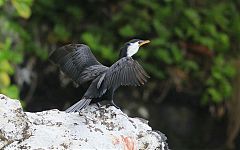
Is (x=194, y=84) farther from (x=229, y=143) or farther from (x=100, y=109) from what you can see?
(x=100, y=109)

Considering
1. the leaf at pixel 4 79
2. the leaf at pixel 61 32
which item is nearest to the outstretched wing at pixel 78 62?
the leaf at pixel 4 79

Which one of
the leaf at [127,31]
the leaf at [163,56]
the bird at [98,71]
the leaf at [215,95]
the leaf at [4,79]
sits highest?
the bird at [98,71]

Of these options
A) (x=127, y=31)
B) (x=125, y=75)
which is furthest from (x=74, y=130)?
(x=127, y=31)

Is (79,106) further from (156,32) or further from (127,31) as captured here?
(156,32)

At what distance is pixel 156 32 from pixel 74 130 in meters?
3.67

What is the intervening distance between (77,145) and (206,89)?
3799 millimetres

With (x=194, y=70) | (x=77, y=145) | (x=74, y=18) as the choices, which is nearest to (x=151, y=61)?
(x=194, y=70)

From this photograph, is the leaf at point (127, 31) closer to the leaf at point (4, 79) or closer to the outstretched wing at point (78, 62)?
the leaf at point (4, 79)

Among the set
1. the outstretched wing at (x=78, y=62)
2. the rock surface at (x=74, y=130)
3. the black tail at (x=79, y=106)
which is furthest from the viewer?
the outstretched wing at (x=78, y=62)

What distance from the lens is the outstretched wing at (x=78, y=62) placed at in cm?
274

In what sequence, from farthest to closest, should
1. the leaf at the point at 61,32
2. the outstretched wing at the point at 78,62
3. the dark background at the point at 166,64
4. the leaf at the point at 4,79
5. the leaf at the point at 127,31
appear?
the leaf at the point at 61,32 → the dark background at the point at 166,64 → the leaf at the point at 127,31 → the leaf at the point at 4,79 → the outstretched wing at the point at 78,62

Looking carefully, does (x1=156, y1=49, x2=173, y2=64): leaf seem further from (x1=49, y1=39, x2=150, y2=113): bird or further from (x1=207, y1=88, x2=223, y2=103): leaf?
(x1=49, y1=39, x2=150, y2=113): bird

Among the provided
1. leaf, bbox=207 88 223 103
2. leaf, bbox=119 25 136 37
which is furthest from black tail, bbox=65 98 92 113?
leaf, bbox=207 88 223 103

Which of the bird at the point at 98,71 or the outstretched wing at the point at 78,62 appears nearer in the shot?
the bird at the point at 98,71
